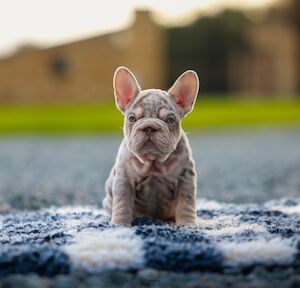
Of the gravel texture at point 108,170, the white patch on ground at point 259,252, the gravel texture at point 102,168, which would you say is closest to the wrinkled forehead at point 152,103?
the white patch on ground at point 259,252

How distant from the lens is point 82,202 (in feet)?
11.3

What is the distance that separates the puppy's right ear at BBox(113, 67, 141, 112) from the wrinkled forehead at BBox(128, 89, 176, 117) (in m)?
0.05

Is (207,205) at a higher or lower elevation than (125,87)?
lower

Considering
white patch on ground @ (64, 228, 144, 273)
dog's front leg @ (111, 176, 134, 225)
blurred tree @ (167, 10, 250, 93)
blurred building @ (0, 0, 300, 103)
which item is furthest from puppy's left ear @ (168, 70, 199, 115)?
blurred tree @ (167, 10, 250, 93)

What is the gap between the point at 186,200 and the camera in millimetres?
2354

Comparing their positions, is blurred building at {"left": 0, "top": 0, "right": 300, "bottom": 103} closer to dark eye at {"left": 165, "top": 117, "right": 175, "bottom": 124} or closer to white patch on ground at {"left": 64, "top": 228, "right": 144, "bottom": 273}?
dark eye at {"left": 165, "top": 117, "right": 175, "bottom": 124}

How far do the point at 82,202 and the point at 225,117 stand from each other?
998 cm

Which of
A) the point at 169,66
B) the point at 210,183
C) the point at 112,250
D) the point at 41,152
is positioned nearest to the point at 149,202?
the point at 112,250

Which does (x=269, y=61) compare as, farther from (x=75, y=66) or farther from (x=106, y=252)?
(x=106, y=252)

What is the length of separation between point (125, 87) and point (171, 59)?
17915mm

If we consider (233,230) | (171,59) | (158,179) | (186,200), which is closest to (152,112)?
(158,179)

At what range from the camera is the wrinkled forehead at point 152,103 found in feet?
7.36

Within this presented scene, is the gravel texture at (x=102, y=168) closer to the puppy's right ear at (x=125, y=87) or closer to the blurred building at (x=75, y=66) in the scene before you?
the puppy's right ear at (x=125, y=87)

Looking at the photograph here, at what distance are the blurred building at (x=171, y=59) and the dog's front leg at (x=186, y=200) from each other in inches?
546
